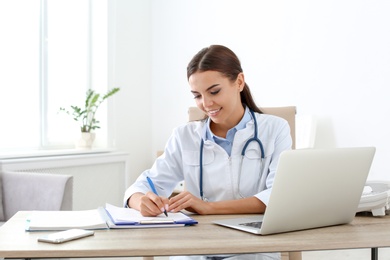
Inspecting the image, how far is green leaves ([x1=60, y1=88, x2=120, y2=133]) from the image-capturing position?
4.17 m

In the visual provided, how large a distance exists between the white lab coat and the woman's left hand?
0.21 m

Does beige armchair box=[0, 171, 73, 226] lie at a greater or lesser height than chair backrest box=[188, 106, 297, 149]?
lesser

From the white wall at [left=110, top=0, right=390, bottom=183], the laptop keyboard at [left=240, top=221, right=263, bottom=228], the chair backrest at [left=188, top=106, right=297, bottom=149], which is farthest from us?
the white wall at [left=110, top=0, right=390, bottom=183]

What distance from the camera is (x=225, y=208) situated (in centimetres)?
162

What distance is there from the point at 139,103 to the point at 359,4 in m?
2.02

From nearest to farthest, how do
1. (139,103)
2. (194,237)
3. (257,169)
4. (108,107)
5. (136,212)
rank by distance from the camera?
(194,237) < (136,212) < (257,169) < (108,107) < (139,103)

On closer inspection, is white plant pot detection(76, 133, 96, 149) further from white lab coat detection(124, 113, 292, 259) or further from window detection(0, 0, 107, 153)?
white lab coat detection(124, 113, 292, 259)

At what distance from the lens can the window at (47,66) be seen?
13.1 feet

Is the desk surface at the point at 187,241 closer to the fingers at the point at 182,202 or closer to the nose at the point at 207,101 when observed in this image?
the fingers at the point at 182,202

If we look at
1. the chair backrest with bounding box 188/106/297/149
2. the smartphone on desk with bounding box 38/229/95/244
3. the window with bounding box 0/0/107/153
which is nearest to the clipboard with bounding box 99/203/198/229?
the smartphone on desk with bounding box 38/229/95/244

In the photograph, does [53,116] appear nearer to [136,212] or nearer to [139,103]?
[139,103]

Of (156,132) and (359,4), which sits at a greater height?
(359,4)

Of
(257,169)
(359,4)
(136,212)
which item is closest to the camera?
(136,212)

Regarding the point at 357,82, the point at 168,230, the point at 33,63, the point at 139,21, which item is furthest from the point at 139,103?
the point at 168,230
